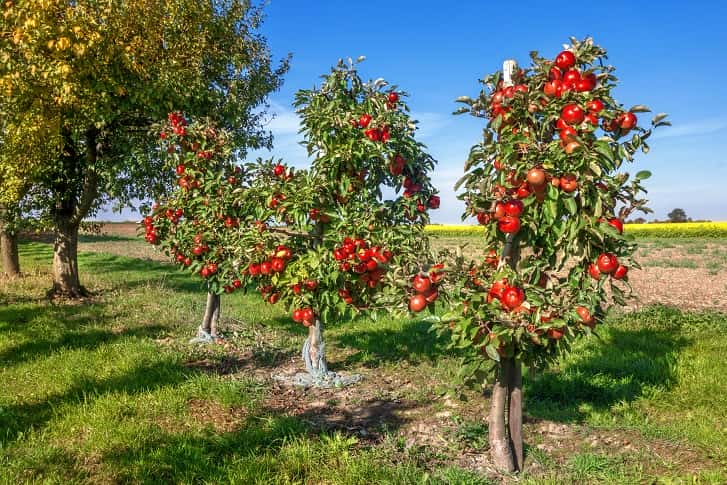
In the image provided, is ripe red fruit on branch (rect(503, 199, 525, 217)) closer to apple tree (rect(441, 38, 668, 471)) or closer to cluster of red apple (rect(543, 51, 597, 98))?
apple tree (rect(441, 38, 668, 471))

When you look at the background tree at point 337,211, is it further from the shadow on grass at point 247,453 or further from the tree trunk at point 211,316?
the tree trunk at point 211,316

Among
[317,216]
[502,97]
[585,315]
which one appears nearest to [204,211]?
[317,216]

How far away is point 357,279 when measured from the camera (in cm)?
597

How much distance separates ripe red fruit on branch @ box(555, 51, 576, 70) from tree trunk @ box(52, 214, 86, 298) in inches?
515

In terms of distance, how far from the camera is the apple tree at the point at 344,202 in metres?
5.88

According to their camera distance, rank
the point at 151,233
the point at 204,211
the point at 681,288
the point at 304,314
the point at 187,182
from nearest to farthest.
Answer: the point at 304,314
the point at 204,211
the point at 187,182
the point at 151,233
the point at 681,288

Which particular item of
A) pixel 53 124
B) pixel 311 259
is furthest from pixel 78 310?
pixel 311 259

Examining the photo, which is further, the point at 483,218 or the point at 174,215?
the point at 174,215

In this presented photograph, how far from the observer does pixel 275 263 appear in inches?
245

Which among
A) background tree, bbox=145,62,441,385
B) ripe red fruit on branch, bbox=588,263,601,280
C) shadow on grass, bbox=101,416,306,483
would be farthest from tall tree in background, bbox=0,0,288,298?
ripe red fruit on branch, bbox=588,263,601,280

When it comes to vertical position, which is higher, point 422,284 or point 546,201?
point 546,201

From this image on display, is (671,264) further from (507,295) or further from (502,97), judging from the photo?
(507,295)

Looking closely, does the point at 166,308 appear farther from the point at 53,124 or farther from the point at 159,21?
the point at 159,21

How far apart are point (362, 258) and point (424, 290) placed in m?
1.32
